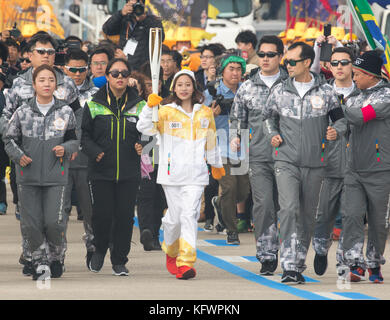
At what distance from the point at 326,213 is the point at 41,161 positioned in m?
2.82

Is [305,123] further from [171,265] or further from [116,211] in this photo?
[116,211]

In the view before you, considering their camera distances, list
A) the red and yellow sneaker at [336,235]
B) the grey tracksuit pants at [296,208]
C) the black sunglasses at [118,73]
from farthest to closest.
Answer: the red and yellow sneaker at [336,235] → the black sunglasses at [118,73] → the grey tracksuit pants at [296,208]

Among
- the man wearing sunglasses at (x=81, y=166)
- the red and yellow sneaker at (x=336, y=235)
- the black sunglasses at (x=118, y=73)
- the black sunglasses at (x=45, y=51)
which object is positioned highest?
the black sunglasses at (x=45, y=51)

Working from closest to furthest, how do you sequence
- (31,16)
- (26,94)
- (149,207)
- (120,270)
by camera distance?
(26,94) < (120,270) < (149,207) < (31,16)

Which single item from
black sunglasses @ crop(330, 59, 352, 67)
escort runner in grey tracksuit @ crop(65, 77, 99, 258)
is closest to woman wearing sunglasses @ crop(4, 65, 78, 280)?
escort runner in grey tracksuit @ crop(65, 77, 99, 258)

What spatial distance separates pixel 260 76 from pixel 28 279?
3109mm

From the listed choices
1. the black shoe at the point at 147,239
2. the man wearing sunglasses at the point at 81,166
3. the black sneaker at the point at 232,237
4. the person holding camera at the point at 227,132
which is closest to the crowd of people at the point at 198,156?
the man wearing sunglasses at the point at 81,166

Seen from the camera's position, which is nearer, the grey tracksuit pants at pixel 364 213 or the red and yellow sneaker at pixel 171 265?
the grey tracksuit pants at pixel 364 213

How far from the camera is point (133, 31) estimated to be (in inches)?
628

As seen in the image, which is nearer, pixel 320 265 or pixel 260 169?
pixel 320 265

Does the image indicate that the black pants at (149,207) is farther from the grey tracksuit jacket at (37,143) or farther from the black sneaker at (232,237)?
the grey tracksuit jacket at (37,143)

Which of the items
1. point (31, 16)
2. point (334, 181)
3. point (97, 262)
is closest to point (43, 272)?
point (97, 262)

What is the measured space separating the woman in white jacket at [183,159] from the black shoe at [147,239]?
6.58 ft

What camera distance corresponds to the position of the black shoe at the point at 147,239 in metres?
13.7
